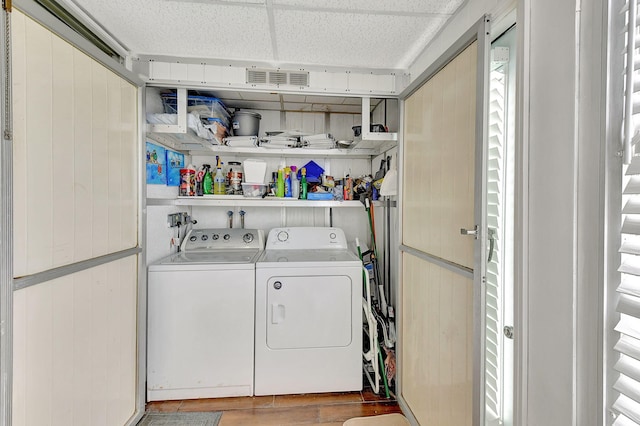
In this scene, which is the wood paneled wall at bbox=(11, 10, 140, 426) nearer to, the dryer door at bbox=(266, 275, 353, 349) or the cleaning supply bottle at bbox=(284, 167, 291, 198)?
the dryer door at bbox=(266, 275, 353, 349)

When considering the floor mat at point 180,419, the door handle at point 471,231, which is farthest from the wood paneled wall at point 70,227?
the door handle at point 471,231

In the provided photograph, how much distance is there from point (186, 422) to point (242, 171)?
1861mm

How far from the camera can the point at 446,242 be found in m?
1.31

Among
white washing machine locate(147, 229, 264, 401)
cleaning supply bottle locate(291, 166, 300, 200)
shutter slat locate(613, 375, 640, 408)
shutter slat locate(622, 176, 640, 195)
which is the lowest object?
white washing machine locate(147, 229, 264, 401)

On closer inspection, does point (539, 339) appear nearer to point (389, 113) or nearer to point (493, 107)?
point (493, 107)

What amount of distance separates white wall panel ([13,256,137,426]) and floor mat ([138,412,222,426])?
0.51 feet

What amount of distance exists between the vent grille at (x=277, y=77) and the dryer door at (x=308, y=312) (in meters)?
1.32

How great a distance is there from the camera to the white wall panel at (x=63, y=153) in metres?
0.96

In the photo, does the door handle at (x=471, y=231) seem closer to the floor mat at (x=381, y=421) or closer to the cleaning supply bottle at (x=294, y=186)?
the floor mat at (x=381, y=421)

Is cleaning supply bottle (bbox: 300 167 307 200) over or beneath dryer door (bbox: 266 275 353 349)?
over

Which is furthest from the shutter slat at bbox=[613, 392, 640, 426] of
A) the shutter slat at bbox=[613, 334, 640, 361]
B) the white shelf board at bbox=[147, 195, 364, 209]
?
the white shelf board at bbox=[147, 195, 364, 209]

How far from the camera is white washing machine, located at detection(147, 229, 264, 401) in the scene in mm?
1844

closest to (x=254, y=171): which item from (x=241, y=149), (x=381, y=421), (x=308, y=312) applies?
(x=241, y=149)

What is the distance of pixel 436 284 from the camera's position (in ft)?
4.62
